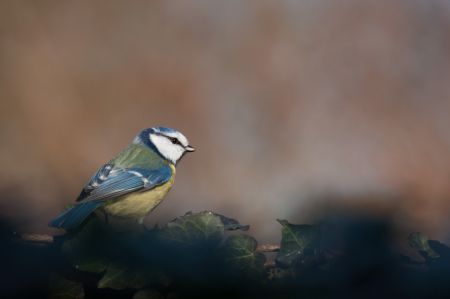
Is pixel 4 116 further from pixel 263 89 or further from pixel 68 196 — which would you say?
pixel 263 89

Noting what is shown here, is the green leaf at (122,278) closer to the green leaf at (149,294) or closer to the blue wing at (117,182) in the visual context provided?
the green leaf at (149,294)

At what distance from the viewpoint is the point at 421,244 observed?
0.69 meters

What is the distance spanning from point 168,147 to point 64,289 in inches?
35.8

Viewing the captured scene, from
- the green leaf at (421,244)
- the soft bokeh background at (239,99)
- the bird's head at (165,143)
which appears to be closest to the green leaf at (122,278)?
the green leaf at (421,244)

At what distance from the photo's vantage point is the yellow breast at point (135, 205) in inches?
48.3

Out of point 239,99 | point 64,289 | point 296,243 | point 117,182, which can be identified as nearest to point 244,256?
point 296,243

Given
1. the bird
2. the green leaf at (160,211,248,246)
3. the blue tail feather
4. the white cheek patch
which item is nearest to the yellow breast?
the bird

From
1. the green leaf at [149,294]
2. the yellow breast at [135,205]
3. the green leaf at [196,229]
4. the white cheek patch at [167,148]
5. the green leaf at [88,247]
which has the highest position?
the white cheek patch at [167,148]

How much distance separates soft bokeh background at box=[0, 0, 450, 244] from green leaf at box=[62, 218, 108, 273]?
1.45m

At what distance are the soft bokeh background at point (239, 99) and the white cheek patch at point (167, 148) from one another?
2.00 ft

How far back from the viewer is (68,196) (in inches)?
83.2

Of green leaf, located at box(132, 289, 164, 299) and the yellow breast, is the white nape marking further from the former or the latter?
green leaf, located at box(132, 289, 164, 299)

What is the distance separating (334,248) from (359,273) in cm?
4

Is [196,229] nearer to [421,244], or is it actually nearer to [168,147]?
[421,244]
